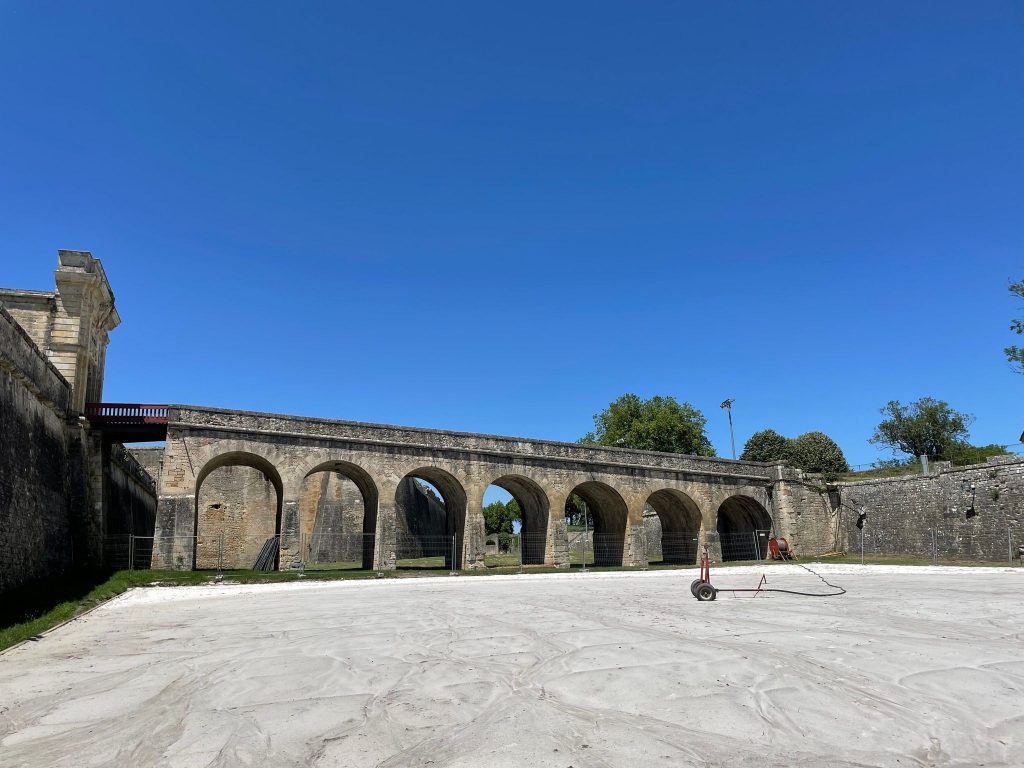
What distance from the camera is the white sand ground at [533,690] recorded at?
3.95 m

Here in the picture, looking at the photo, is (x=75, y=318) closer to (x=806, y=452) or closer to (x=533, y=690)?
(x=533, y=690)

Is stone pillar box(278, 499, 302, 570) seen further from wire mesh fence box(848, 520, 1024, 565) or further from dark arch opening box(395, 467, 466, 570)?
wire mesh fence box(848, 520, 1024, 565)

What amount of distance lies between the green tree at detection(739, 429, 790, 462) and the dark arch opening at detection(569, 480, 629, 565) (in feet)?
61.2

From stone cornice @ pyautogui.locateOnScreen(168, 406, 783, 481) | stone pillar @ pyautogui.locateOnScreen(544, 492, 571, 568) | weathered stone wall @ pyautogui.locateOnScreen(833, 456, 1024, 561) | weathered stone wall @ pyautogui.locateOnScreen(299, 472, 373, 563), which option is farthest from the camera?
weathered stone wall @ pyautogui.locateOnScreen(299, 472, 373, 563)

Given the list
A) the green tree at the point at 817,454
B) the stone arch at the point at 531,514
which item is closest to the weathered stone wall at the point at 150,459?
the stone arch at the point at 531,514

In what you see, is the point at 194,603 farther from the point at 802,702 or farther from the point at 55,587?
the point at 802,702

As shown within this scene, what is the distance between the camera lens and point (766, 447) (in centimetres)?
4662

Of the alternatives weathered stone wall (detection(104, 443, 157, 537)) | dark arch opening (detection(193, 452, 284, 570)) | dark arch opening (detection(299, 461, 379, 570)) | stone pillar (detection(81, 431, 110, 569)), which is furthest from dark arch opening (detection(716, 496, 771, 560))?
weathered stone wall (detection(104, 443, 157, 537))

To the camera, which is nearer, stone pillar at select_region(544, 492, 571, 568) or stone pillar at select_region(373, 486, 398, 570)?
stone pillar at select_region(373, 486, 398, 570)

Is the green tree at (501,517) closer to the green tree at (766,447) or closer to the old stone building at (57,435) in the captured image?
the green tree at (766,447)

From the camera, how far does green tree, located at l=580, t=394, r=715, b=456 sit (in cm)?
4819

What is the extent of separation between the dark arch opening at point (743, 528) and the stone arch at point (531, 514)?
34.1 ft

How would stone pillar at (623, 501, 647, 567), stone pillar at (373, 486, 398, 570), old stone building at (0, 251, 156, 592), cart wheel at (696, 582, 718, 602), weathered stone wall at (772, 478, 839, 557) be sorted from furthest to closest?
1. weathered stone wall at (772, 478, 839, 557)
2. stone pillar at (623, 501, 647, 567)
3. stone pillar at (373, 486, 398, 570)
4. old stone building at (0, 251, 156, 592)
5. cart wheel at (696, 582, 718, 602)

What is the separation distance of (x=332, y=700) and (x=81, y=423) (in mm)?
19353
